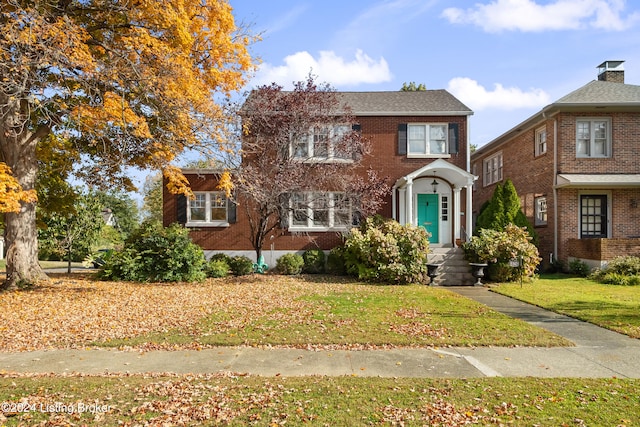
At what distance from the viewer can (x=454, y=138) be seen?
16719 millimetres

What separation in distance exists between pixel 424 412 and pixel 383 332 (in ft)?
10.2

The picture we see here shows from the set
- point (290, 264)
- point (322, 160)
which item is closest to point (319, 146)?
point (322, 160)

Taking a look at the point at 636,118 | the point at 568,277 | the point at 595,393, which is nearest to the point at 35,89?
the point at 595,393

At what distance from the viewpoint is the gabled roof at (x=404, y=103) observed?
54.9ft

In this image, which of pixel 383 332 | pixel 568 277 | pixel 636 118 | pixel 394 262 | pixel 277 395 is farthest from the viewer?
pixel 636 118

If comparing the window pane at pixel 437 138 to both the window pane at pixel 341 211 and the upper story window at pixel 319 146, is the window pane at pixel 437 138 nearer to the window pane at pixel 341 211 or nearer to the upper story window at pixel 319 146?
the upper story window at pixel 319 146

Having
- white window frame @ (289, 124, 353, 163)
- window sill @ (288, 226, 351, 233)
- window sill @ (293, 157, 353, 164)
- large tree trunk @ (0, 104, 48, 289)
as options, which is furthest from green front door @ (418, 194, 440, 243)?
large tree trunk @ (0, 104, 48, 289)

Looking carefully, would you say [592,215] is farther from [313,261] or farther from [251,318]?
[251,318]

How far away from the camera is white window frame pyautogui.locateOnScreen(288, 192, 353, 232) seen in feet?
48.6

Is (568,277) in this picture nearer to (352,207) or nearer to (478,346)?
(352,207)

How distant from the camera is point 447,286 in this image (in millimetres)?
13797

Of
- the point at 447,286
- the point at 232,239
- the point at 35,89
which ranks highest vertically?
the point at 35,89

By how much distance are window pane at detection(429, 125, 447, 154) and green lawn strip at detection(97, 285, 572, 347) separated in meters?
8.37

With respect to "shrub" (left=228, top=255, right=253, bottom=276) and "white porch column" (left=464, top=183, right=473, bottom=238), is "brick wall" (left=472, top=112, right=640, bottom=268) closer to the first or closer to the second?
"white porch column" (left=464, top=183, right=473, bottom=238)
